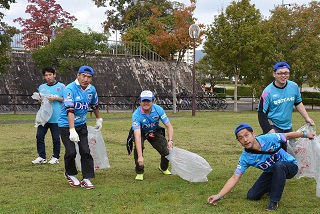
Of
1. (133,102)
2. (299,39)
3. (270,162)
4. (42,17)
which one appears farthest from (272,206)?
(42,17)

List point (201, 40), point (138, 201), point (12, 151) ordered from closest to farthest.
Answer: point (138, 201), point (12, 151), point (201, 40)

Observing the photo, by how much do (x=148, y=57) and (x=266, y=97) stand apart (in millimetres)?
29447

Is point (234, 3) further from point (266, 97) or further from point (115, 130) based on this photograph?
point (266, 97)

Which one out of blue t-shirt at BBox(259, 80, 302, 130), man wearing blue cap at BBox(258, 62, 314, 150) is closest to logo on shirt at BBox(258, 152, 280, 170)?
man wearing blue cap at BBox(258, 62, 314, 150)

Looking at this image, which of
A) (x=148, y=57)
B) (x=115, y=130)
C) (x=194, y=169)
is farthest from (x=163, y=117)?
(x=148, y=57)

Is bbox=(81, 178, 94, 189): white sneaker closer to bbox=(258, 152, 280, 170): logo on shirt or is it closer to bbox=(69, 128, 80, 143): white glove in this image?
bbox=(69, 128, 80, 143): white glove

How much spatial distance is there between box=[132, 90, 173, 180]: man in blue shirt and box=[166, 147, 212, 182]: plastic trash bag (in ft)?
0.74

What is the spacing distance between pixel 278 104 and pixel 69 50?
20.6 meters

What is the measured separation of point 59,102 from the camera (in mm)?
8203

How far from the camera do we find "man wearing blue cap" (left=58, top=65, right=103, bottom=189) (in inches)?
243

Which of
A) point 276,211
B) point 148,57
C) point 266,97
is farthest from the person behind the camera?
point 148,57

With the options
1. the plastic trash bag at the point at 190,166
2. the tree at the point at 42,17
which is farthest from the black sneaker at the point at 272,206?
the tree at the point at 42,17

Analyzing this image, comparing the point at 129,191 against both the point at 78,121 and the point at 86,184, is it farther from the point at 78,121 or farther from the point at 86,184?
the point at 78,121

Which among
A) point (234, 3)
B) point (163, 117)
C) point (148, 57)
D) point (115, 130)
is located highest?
point (234, 3)
